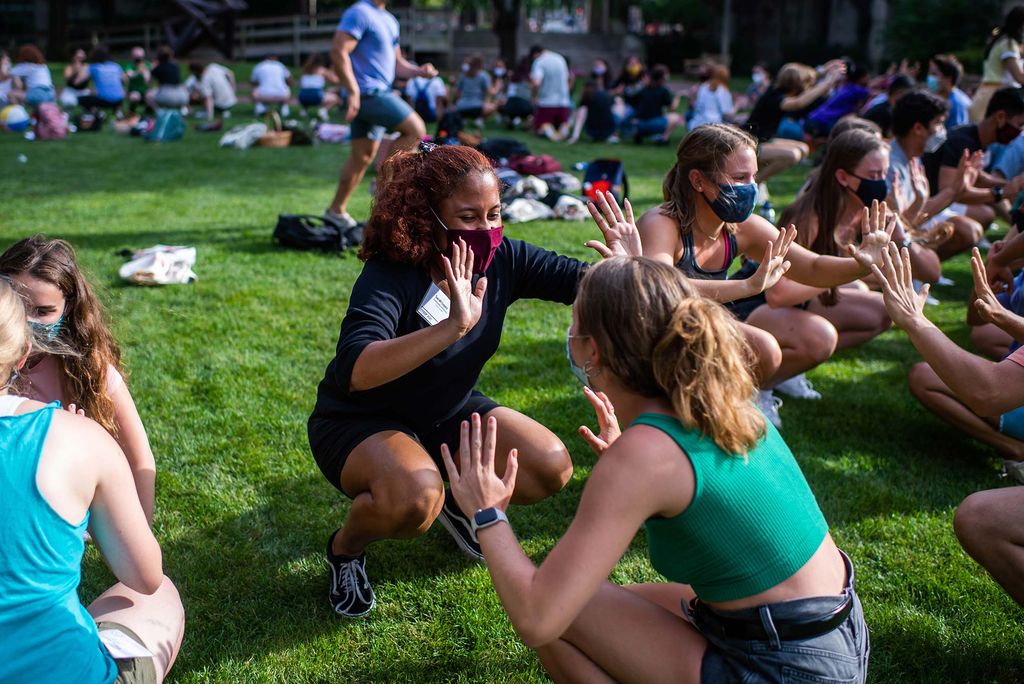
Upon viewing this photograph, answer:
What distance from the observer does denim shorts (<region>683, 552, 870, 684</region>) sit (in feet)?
5.98

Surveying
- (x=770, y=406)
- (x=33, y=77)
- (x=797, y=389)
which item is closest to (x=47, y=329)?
(x=770, y=406)

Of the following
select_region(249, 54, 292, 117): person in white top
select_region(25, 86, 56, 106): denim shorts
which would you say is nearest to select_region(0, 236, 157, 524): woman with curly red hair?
select_region(25, 86, 56, 106): denim shorts

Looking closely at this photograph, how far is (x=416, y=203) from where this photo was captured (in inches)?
108

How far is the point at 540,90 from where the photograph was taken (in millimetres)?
16078

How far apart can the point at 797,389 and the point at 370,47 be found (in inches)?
182

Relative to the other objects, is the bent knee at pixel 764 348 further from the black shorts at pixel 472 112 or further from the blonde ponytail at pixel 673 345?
the black shorts at pixel 472 112

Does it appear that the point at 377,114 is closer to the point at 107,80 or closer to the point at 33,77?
the point at 33,77

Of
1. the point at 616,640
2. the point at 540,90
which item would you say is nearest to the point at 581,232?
the point at 616,640

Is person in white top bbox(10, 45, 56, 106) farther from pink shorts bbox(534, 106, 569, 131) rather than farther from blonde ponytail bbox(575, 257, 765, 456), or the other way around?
blonde ponytail bbox(575, 257, 765, 456)

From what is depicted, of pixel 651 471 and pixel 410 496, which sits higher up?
pixel 651 471

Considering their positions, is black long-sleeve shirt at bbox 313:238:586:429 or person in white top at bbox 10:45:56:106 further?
person in white top at bbox 10:45:56:106

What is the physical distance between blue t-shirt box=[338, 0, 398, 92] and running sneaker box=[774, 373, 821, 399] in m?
4.28

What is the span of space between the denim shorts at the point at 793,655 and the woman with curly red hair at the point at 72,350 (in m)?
1.76

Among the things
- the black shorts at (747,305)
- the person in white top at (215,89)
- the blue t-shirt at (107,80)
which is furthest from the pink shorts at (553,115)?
the black shorts at (747,305)
